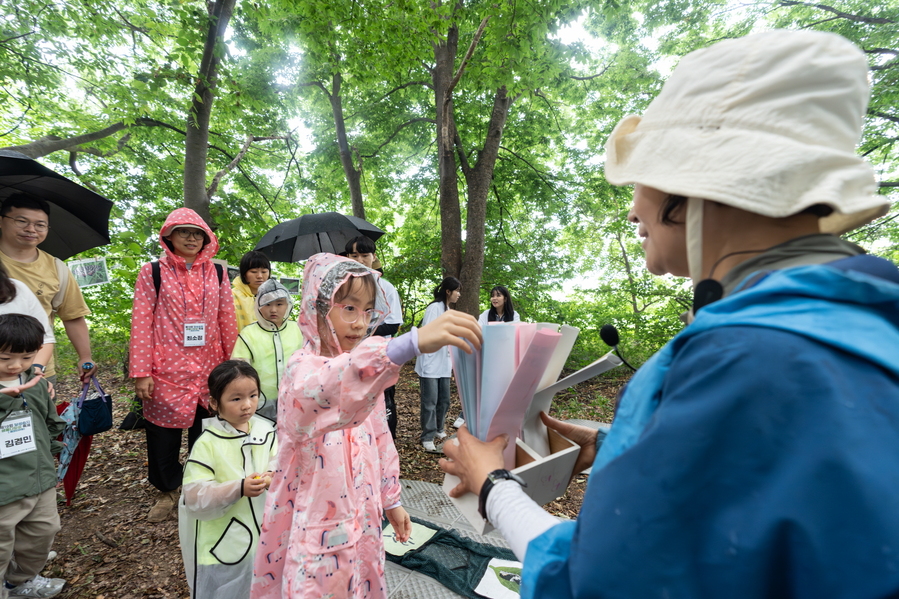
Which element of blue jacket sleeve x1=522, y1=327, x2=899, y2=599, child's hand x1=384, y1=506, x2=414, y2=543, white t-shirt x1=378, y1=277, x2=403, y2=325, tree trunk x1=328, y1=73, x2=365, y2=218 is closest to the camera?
blue jacket sleeve x1=522, y1=327, x2=899, y2=599

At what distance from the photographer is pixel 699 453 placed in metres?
0.54

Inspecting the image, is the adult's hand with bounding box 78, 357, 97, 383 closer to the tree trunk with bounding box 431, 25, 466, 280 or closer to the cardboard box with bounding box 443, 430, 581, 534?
the cardboard box with bounding box 443, 430, 581, 534

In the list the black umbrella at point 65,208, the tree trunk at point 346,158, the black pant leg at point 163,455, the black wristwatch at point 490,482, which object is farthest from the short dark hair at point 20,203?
the tree trunk at point 346,158

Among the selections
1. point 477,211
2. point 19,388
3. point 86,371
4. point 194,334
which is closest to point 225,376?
point 19,388

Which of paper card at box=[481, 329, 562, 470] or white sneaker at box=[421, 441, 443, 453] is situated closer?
paper card at box=[481, 329, 562, 470]

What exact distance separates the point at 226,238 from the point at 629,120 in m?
6.24

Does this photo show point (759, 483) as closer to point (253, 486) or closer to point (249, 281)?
point (253, 486)

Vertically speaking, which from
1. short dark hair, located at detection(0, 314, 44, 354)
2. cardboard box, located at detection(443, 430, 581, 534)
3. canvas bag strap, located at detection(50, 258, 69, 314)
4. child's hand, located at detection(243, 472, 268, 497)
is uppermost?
canvas bag strap, located at detection(50, 258, 69, 314)

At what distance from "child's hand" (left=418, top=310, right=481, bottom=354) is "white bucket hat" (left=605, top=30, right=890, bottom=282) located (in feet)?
1.81

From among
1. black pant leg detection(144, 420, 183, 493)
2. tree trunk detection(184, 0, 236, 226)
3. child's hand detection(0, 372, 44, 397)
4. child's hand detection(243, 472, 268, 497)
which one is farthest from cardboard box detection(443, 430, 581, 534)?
tree trunk detection(184, 0, 236, 226)

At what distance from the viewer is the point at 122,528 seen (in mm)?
3527

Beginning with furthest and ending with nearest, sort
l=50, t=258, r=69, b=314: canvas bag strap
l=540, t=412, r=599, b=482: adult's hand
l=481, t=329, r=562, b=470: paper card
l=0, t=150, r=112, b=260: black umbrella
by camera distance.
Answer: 1. l=50, t=258, r=69, b=314: canvas bag strap
2. l=0, t=150, r=112, b=260: black umbrella
3. l=540, t=412, r=599, b=482: adult's hand
4. l=481, t=329, r=562, b=470: paper card

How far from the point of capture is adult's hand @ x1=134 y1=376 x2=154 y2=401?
338cm

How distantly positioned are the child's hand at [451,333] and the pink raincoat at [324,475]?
186mm
